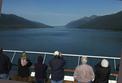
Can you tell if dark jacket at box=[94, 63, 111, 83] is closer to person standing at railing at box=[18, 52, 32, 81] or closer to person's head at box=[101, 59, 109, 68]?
person's head at box=[101, 59, 109, 68]

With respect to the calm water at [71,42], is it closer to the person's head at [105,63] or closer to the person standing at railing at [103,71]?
the person standing at railing at [103,71]

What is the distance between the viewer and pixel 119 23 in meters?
15.7

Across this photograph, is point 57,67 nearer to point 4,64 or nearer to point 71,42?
point 4,64

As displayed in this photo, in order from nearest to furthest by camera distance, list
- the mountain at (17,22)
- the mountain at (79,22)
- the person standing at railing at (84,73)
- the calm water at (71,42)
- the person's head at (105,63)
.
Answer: the person standing at railing at (84,73), the person's head at (105,63), the calm water at (71,42), the mountain at (79,22), the mountain at (17,22)

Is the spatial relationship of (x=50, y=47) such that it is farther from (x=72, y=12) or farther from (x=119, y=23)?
(x=119, y=23)

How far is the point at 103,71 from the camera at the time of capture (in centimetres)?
892

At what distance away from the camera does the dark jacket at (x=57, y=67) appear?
29.7 ft

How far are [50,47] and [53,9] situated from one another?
1.73m

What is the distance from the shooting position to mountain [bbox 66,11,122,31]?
15445 mm

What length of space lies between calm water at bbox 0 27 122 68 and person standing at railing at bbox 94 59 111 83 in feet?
→ 18.6

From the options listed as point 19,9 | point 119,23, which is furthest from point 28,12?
point 119,23

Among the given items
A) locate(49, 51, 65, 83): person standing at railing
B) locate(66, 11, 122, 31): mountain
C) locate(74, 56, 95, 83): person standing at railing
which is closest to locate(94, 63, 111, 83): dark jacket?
locate(74, 56, 95, 83): person standing at railing

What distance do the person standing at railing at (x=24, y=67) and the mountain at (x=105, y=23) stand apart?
6.49 meters

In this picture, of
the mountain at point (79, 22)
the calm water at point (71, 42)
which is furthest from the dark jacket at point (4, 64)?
the mountain at point (79, 22)
